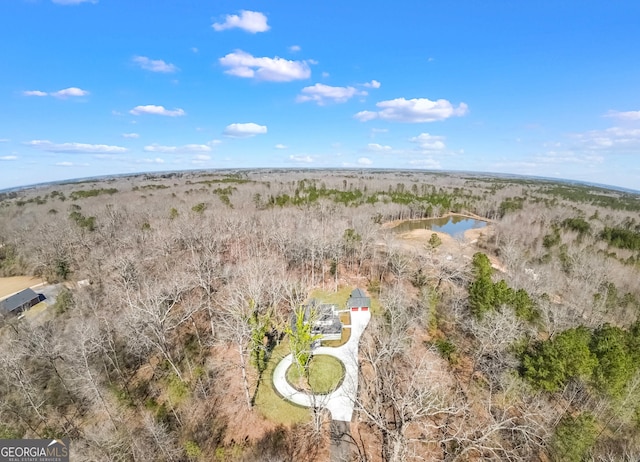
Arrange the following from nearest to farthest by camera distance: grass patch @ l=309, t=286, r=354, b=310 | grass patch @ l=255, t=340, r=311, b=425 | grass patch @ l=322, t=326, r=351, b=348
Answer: grass patch @ l=255, t=340, r=311, b=425, grass patch @ l=322, t=326, r=351, b=348, grass patch @ l=309, t=286, r=354, b=310

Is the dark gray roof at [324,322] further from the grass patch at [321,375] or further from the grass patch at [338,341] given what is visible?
the grass patch at [321,375]

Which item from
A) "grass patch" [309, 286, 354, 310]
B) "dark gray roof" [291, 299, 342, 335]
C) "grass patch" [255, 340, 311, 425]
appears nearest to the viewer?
"grass patch" [255, 340, 311, 425]

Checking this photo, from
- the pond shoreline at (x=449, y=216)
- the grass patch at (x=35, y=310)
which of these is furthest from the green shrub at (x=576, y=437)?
the pond shoreline at (x=449, y=216)

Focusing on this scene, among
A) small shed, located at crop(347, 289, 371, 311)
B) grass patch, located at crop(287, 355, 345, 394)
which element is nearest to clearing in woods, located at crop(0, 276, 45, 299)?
grass patch, located at crop(287, 355, 345, 394)

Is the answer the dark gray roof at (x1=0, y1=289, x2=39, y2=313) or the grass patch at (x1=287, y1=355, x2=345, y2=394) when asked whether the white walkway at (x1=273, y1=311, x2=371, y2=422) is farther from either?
the dark gray roof at (x1=0, y1=289, x2=39, y2=313)

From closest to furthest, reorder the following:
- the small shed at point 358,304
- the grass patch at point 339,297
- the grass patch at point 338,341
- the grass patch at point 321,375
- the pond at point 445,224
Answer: the grass patch at point 321,375 < the grass patch at point 338,341 < the small shed at point 358,304 < the grass patch at point 339,297 < the pond at point 445,224

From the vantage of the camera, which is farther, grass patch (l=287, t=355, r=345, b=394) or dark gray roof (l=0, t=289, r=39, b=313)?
dark gray roof (l=0, t=289, r=39, b=313)
